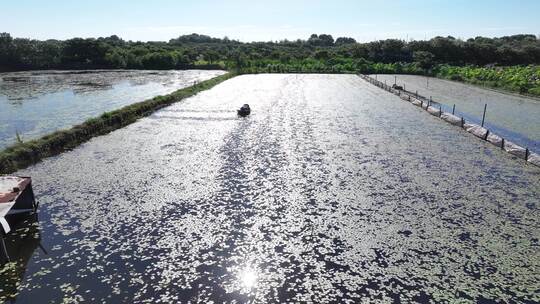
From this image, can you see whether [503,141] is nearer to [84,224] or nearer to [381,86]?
[84,224]

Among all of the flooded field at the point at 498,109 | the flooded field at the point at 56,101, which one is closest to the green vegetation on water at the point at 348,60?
the flooded field at the point at 498,109

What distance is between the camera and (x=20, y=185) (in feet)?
27.1

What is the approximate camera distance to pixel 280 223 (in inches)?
335

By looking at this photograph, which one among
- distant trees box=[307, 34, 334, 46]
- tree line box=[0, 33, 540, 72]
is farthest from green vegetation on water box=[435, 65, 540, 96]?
distant trees box=[307, 34, 334, 46]

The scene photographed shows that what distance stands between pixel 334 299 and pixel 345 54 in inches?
2581

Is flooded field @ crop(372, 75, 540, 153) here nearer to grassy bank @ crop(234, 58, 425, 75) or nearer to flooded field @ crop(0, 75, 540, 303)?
flooded field @ crop(0, 75, 540, 303)

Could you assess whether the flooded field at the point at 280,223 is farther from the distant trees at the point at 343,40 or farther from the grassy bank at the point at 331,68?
the distant trees at the point at 343,40

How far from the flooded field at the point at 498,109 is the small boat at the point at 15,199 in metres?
16.2

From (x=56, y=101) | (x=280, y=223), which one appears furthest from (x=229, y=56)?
(x=280, y=223)

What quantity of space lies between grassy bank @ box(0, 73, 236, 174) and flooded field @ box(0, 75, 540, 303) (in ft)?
1.90

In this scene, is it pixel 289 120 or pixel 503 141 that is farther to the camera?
pixel 289 120

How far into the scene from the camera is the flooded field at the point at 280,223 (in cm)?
635

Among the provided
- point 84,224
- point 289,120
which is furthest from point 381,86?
point 84,224

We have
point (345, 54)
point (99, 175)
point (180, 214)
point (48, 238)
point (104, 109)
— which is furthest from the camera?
point (345, 54)
